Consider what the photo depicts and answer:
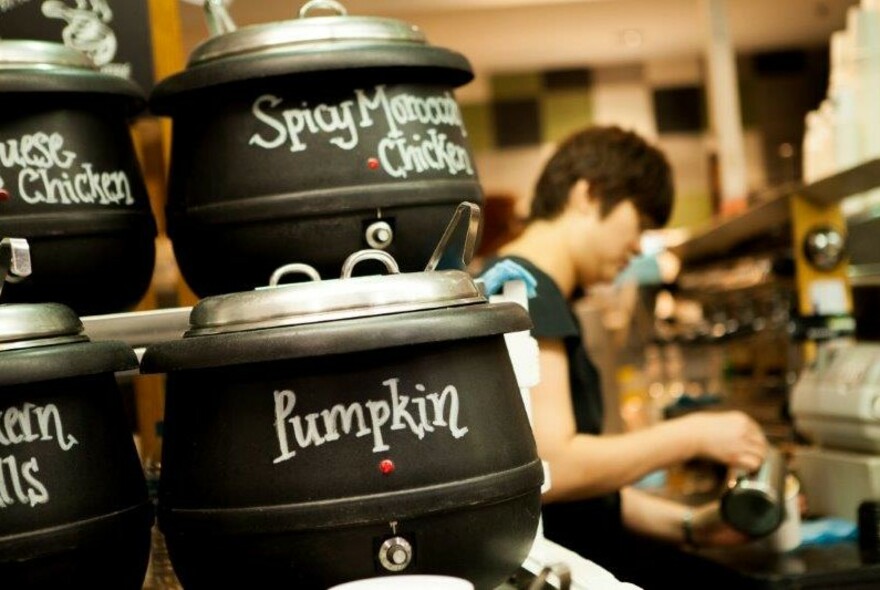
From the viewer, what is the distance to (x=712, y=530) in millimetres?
2584

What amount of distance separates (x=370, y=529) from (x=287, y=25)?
52cm

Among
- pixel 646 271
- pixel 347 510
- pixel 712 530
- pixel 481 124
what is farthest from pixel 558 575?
pixel 481 124

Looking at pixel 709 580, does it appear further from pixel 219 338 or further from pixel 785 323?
pixel 219 338

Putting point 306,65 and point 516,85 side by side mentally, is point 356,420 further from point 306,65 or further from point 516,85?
point 516,85

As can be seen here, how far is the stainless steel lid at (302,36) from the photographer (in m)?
1.24

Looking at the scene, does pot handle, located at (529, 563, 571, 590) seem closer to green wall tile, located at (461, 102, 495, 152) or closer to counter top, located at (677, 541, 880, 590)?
counter top, located at (677, 541, 880, 590)

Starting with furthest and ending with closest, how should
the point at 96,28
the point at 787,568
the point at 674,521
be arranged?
the point at 674,521 < the point at 787,568 < the point at 96,28

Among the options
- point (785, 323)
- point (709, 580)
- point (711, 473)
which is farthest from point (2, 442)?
point (785, 323)

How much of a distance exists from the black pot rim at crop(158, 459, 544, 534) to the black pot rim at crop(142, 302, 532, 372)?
Result: 0.40 ft

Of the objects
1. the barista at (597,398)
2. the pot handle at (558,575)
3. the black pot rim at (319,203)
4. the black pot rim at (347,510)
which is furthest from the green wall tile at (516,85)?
the black pot rim at (347,510)

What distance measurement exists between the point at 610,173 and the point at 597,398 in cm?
51

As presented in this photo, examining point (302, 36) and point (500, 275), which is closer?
point (302, 36)

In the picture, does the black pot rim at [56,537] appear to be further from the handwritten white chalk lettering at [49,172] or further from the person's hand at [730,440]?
the person's hand at [730,440]

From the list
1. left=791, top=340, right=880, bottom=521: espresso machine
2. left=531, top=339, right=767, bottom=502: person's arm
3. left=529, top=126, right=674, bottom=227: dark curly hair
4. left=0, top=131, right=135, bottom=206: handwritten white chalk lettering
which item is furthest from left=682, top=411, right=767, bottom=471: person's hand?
left=0, top=131, right=135, bottom=206: handwritten white chalk lettering
